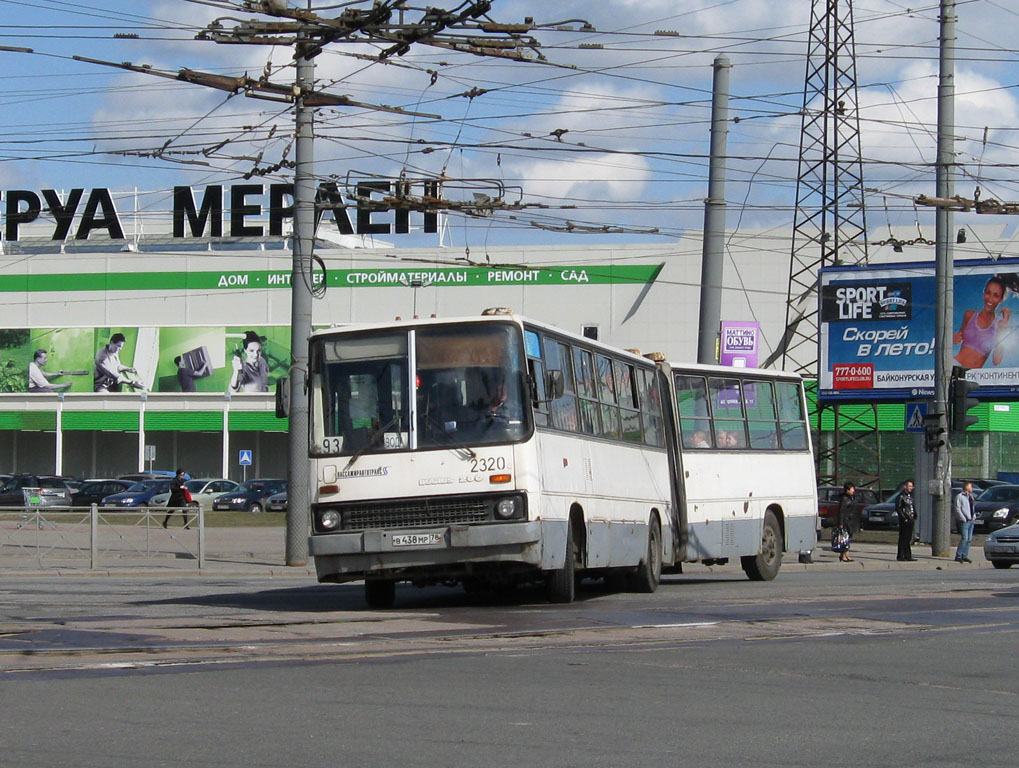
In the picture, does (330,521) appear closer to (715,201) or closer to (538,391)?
(538,391)

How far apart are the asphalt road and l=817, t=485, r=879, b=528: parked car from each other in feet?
84.8

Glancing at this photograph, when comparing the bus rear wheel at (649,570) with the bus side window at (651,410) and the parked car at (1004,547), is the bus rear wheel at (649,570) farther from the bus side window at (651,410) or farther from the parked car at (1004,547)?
the parked car at (1004,547)

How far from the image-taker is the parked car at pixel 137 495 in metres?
57.2

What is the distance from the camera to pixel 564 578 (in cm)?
1691

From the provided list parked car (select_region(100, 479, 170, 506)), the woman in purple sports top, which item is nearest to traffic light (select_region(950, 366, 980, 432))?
the woman in purple sports top

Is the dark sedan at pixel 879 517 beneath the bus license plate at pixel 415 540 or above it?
beneath

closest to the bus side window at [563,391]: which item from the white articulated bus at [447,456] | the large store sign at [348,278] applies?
the white articulated bus at [447,456]

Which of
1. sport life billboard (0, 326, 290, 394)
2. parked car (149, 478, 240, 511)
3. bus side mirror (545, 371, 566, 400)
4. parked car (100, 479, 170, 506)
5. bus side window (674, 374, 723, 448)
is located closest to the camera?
bus side mirror (545, 371, 566, 400)

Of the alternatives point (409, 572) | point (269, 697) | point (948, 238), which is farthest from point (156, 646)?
point (948, 238)

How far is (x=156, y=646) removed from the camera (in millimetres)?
11898

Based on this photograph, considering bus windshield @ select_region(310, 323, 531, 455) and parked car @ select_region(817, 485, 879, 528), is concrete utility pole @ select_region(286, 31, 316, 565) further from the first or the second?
parked car @ select_region(817, 485, 879, 528)

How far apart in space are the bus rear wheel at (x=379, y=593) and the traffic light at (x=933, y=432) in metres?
17.4

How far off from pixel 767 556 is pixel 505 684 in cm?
1432

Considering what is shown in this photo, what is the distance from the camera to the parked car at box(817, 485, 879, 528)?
43250 millimetres
